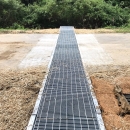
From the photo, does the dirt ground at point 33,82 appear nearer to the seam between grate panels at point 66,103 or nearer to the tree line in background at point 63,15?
the seam between grate panels at point 66,103

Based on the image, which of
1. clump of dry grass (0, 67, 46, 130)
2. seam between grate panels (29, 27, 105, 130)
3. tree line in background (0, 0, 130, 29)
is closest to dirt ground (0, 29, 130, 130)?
clump of dry grass (0, 67, 46, 130)

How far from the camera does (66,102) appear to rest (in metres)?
4.60

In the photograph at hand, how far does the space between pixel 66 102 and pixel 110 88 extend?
124 centimetres

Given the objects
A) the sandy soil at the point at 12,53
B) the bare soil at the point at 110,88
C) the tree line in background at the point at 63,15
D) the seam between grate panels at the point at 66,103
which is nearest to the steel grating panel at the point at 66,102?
the seam between grate panels at the point at 66,103

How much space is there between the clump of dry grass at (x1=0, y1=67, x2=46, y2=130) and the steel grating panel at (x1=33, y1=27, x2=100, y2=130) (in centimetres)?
21

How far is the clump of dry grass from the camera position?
4117 mm

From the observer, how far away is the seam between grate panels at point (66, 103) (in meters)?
3.92

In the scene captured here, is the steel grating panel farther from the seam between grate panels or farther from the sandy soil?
the sandy soil

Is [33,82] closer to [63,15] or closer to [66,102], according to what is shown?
[66,102]

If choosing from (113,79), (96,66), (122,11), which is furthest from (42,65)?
(122,11)

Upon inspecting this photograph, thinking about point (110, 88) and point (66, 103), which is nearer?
point (66, 103)

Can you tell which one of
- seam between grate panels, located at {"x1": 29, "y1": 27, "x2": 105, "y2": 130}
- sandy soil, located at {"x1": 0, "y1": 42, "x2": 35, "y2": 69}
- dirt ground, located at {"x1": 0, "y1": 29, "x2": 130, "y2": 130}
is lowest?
sandy soil, located at {"x1": 0, "y1": 42, "x2": 35, "y2": 69}

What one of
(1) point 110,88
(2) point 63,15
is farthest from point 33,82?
(2) point 63,15

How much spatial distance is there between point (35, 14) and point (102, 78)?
11006 mm
